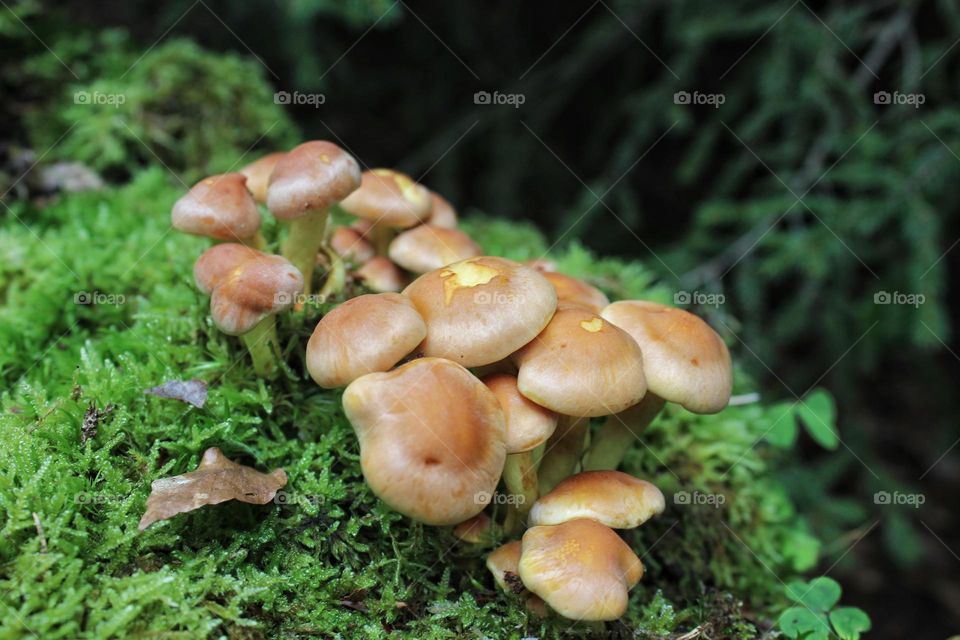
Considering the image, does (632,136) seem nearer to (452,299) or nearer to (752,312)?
(752,312)

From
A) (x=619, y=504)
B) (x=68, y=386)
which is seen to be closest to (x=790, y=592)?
(x=619, y=504)

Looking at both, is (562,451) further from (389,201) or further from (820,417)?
(820,417)

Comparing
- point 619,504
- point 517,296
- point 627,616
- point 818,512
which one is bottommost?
point 818,512

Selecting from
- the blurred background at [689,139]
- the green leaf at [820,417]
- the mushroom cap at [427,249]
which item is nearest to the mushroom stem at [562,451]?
the mushroom cap at [427,249]
